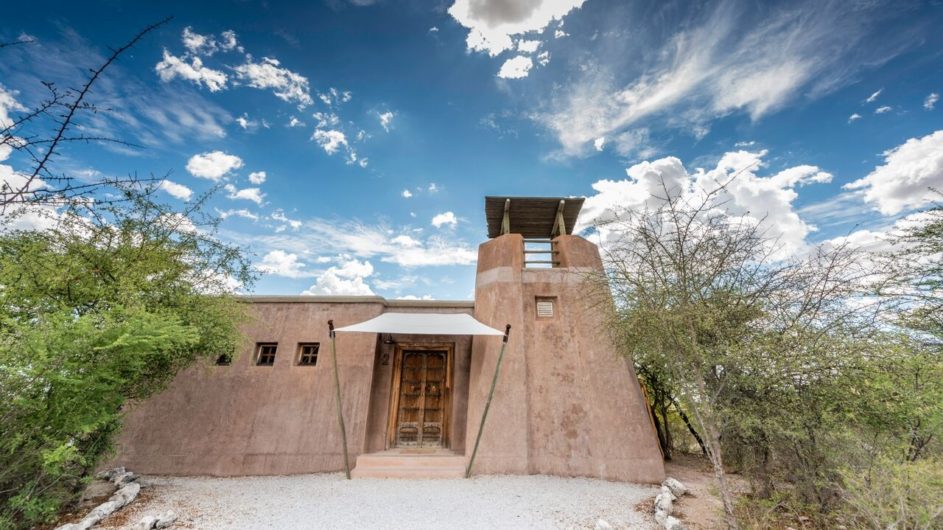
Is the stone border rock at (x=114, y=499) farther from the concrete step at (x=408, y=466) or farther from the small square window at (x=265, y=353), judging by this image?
the concrete step at (x=408, y=466)

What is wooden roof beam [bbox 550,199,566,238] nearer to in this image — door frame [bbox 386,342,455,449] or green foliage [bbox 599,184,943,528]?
green foliage [bbox 599,184,943,528]

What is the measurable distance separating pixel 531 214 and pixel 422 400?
5083mm

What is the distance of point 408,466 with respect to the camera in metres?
5.23

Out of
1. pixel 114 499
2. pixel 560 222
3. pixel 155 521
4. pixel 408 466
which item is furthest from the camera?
pixel 560 222

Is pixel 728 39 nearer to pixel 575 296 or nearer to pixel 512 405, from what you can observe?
pixel 575 296

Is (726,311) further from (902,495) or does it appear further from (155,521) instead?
(155,521)

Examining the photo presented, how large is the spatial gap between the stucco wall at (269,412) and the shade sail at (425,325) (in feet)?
2.30

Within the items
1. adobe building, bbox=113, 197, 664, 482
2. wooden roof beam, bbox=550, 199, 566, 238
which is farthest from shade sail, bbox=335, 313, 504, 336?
wooden roof beam, bbox=550, 199, 566, 238

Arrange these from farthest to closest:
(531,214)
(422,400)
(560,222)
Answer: (531,214) → (560,222) → (422,400)

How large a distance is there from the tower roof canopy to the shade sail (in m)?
2.74

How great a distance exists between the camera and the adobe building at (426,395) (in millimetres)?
5367

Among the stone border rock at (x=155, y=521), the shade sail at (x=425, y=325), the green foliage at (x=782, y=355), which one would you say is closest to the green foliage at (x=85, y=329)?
the stone border rock at (x=155, y=521)

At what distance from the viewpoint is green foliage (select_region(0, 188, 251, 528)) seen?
116 inches

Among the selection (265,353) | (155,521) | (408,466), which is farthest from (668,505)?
(265,353)
